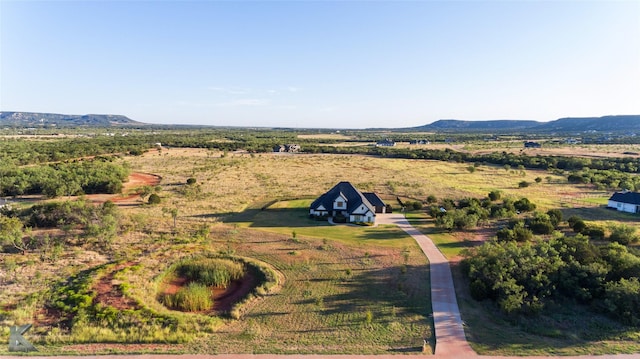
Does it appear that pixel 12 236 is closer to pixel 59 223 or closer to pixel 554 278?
pixel 59 223

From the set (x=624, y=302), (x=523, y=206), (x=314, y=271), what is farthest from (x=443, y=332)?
(x=523, y=206)

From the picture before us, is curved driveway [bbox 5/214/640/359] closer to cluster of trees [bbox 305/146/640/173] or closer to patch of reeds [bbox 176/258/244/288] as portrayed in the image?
patch of reeds [bbox 176/258/244/288]

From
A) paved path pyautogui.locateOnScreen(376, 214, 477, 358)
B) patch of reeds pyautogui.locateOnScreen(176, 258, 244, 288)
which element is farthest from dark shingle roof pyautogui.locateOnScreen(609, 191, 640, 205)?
patch of reeds pyautogui.locateOnScreen(176, 258, 244, 288)

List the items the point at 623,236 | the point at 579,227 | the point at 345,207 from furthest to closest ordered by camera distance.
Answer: the point at 345,207, the point at 579,227, the point at 623,236

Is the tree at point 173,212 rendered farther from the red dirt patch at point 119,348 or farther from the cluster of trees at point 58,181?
the red dirt patch at point 119,348

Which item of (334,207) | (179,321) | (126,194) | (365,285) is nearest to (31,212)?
(126,194)

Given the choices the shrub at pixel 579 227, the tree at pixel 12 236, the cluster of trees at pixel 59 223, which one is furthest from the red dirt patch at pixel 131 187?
the shrub at pixel 579 227
